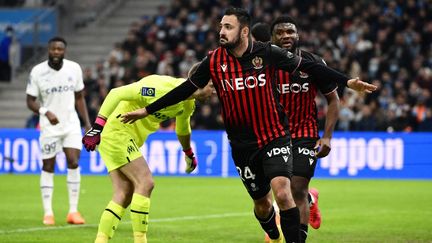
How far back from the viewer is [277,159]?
966 cm

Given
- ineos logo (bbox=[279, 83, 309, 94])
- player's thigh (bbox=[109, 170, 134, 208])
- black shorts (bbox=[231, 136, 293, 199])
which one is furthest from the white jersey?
black shorts (bbox=[231, 136, 293, 199])

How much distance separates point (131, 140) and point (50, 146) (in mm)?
3842

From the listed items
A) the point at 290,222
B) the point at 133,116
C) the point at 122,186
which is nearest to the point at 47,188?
the point at 122,186

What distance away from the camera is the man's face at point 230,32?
9.53 m

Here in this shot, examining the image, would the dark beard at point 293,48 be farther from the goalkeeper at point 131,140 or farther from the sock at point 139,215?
the sock at point 139,215

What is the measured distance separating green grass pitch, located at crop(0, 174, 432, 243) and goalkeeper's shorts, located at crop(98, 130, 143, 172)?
142 cm

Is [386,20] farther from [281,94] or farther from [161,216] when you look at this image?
[281,94]

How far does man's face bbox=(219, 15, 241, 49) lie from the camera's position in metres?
9.53

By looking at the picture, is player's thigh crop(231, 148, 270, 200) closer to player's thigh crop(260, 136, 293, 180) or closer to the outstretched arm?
player's thigh crop(260, 136, 293, 180)

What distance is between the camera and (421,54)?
28.7 meters

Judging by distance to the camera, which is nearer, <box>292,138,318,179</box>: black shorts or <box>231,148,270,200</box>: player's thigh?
<box>231,148,270,200</box>: player's thigh

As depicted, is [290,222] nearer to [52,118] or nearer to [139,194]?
[139,194]

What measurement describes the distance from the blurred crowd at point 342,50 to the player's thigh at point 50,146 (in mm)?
12994

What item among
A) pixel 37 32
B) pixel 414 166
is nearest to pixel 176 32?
pixel 37 32
